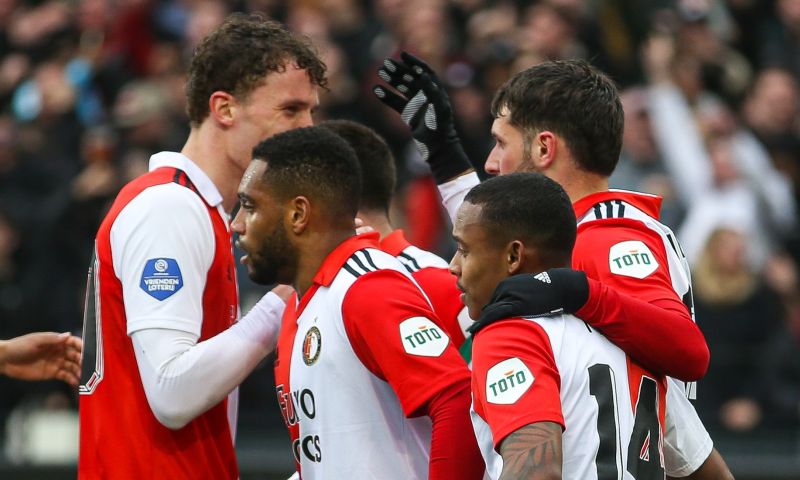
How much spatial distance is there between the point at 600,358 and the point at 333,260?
975 mm

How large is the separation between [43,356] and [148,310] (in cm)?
96

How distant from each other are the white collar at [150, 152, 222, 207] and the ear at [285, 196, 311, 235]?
49 centimetres

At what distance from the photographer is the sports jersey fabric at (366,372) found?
12.8 ft

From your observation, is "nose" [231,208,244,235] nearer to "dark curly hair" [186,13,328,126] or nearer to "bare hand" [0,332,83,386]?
"dark curly hair" [186,13,328,126]

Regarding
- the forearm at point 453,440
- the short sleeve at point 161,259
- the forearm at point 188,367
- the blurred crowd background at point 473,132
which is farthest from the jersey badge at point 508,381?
the blurred crowd background at point 473,132

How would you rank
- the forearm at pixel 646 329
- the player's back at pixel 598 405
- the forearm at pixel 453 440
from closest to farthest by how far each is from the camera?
the player's back at pixel 598 405, the forearm at pixel 646 329, the forearm at pixel 453 440

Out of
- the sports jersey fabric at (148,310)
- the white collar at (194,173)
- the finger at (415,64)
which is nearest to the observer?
the sports jersey fabric at (148,310)

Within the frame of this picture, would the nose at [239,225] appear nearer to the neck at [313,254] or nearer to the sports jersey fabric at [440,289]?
the neck at [313,254]

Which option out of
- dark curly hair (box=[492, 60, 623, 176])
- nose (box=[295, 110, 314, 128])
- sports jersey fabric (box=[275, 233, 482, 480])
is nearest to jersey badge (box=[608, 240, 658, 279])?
dark curly hair (box=[492, 60, 623, 176])

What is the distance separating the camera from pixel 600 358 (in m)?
3.66

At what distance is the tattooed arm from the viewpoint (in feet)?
11.0

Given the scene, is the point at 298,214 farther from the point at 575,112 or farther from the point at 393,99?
the point at 575,112

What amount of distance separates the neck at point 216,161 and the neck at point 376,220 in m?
0.50

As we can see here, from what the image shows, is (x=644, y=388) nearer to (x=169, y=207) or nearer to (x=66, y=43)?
(x=169, y=207)
